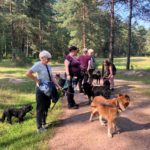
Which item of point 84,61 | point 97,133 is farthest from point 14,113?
point 84,61

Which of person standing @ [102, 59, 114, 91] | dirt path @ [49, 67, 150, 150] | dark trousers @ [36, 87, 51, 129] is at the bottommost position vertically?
dirt path @ [49, 67, 150, 150]

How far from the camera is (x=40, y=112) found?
8430 millimetres

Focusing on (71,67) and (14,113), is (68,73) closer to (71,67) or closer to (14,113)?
(71,67)

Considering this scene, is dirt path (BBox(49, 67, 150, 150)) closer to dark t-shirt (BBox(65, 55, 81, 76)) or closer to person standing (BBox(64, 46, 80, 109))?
person standing (BBox(64, 46, 80, 109))

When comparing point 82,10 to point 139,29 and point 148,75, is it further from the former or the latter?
point 139,29

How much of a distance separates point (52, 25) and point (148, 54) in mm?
55453

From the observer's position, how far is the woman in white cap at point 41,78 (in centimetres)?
808

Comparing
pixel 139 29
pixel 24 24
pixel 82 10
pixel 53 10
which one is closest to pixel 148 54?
pixel 139 29

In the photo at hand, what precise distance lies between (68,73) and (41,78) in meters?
2.29

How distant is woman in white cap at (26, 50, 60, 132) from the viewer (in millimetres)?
8078

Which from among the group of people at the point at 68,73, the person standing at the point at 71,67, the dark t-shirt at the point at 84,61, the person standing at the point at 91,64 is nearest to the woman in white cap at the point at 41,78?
the group of people at the point at 68,73

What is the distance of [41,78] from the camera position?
8266 mm

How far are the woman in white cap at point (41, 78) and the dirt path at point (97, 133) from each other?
1.81ft

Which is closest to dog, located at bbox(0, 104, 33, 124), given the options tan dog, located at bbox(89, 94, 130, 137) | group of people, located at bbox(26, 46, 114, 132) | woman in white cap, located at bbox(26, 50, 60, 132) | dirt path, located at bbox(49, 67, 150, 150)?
dirt path, located at bbox(49, 67, 150, 150)
